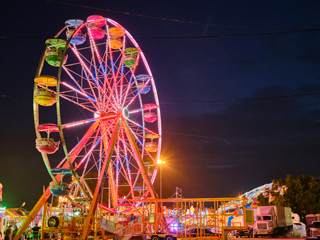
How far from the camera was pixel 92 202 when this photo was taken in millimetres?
18625

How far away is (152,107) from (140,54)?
13.8 feet

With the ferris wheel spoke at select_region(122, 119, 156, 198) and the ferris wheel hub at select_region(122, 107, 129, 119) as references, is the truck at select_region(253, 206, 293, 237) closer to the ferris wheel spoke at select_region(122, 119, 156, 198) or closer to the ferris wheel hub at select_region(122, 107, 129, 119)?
the ferris wheel spoke at select_region(122, 119, 156, 198)

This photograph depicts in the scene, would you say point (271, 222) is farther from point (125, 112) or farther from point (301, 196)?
point (301, 196)

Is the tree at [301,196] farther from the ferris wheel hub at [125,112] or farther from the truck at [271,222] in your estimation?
the ferris wheel hub at [125,112]

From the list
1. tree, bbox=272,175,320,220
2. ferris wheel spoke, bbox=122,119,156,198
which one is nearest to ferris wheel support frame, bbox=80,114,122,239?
ferris wheel spoke, bbox=122,119,156,198

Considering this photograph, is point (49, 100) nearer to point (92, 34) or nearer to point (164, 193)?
point (92, 34)

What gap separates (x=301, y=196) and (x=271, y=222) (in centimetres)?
2255

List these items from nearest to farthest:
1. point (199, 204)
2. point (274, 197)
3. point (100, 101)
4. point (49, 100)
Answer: point (199, 204), point (49, 100), point (100, 101), point (274, 197)

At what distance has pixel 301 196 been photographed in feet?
130

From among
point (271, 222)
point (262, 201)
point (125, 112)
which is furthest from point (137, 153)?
point (262, 201)

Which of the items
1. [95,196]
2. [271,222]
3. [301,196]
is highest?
[301,196]

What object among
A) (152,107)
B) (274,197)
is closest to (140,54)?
(152,107)

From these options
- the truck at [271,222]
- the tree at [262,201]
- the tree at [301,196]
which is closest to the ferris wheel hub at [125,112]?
the truck at [271,222]

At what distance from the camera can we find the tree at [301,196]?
3903 cm
